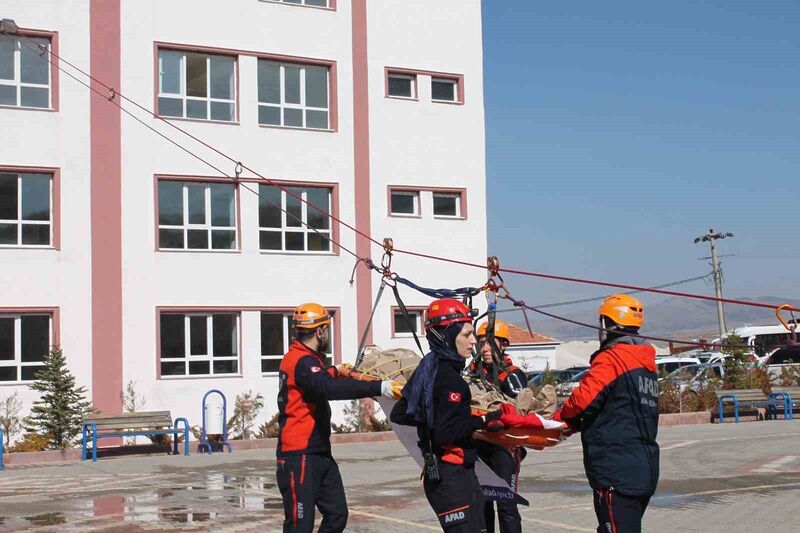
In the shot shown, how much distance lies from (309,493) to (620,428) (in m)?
2.35

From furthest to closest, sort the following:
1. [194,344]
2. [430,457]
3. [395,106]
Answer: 1. [395,106]
2. [194,344]
3. [430,457]

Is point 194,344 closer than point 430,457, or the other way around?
point 430,457

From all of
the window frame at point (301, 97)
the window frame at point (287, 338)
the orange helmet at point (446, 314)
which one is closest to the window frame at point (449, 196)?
the window frame at point (301, 97)

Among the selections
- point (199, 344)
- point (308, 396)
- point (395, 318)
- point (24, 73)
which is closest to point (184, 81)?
point (24, 73)

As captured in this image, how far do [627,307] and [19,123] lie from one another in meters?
21.3

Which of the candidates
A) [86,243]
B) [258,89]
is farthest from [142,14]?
[86,243]

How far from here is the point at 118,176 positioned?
86.7 feet

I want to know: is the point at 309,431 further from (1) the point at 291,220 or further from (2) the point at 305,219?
(2) the point at 305,219

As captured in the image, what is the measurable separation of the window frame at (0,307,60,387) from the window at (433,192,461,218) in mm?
10689

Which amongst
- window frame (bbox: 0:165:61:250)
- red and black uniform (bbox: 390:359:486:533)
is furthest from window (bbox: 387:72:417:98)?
red and black uniform (bbox: 390:359:486:533)

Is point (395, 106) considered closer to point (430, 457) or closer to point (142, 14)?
point (142, 14)

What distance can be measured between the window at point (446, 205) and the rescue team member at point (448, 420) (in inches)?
943

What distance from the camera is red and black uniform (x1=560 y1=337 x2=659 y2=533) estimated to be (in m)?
6.81

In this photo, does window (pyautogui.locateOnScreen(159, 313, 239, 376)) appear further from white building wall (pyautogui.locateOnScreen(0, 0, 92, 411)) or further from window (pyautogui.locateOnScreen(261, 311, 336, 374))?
white building wall (pyautogui.locateOnScreen(0, 0, 92, 411))
